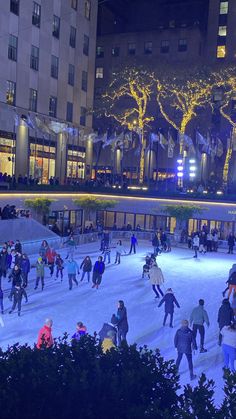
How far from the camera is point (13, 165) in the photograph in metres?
38.3

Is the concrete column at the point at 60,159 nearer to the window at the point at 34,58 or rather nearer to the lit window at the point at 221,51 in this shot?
the window at the point at 34,58

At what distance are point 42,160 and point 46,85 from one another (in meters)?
6.59

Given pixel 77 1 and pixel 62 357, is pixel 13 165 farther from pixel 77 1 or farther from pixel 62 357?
pixel 62 357

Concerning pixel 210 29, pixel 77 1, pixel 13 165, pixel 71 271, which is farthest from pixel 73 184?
pixel 210 29

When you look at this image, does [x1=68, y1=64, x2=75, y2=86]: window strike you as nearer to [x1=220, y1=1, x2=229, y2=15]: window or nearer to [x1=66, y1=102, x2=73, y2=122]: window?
[x1=66, y1=102, x2=73, y2=122]: window

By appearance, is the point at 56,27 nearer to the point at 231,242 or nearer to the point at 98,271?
the point at 231,242

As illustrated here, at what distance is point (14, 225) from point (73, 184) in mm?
13389

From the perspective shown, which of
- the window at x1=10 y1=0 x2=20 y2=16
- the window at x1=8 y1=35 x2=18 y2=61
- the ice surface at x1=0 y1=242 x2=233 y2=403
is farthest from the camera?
the window at x1=8 y1=35 x2=18 y2=61

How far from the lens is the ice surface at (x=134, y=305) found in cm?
1201

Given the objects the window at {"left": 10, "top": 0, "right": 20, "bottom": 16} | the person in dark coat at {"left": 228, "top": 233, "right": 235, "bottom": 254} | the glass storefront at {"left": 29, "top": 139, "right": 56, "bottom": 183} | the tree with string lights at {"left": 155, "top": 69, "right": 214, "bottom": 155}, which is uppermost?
the window at {"left": 10, "top": 0, "right": 20, "bottom": 16}

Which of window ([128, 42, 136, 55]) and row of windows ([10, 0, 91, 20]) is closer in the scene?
row of windows ([10, 0, 91, 20])

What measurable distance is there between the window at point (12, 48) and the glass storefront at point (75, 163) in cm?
1174

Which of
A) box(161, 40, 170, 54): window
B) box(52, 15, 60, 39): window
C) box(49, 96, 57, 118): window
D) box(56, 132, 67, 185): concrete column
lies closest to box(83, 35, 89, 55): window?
box(52, 15, 60, 39): window

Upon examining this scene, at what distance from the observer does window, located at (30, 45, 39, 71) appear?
129 feet
